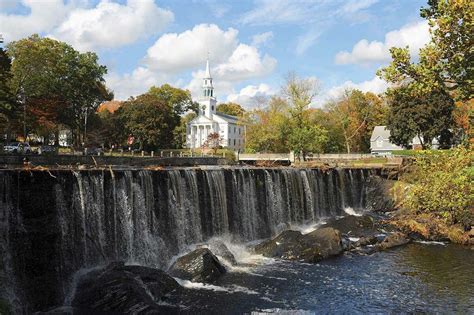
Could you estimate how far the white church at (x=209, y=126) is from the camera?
10050 centimetres

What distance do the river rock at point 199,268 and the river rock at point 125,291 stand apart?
4.41 feet

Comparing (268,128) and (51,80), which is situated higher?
(51,80)

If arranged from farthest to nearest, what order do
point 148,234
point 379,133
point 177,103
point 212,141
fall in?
point 177,103, point 212,141, point 379,133, point 148,234

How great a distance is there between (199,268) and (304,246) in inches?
252

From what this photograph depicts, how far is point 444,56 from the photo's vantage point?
46.4ft

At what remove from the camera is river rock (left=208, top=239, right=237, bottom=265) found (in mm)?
19955

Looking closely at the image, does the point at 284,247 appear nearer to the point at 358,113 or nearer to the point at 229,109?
the point at 358,113

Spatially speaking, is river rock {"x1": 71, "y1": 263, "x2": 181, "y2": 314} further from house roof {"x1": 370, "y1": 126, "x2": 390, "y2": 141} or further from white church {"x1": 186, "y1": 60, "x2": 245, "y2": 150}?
white church {"x1": 186, "y1": 60, "x2": 245, "y2": 150}

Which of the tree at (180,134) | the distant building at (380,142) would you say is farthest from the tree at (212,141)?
the distant building at (380,142)

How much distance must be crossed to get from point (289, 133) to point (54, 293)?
1951 inches

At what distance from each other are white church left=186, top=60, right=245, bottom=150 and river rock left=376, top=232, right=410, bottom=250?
7374 centimetres

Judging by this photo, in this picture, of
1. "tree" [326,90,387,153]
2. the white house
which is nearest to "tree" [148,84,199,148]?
"tree" [326,90,387,153]

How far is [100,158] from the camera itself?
33594 mm

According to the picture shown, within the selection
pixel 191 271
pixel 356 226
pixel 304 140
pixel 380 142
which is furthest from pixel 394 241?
pixel 380 142
